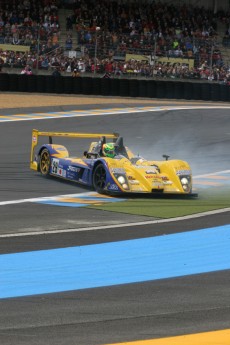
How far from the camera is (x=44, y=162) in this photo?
54.9ft

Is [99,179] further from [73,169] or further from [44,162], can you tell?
[44,162]

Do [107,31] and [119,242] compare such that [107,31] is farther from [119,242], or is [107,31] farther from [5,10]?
[119,242]

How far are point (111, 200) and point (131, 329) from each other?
7187 mm

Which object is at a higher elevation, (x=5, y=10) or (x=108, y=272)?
(x=5, y=10)

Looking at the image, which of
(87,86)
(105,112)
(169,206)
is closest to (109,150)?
(169,206)

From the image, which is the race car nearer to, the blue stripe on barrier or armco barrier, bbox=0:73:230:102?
the blue stripe on barrier

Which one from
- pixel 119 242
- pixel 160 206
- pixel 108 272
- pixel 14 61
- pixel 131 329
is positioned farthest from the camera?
pixel 14 61

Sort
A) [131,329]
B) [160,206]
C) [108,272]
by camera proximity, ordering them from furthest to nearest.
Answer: [160,206]
[108,272]
[131,329]

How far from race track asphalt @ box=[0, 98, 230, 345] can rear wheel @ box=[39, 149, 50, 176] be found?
0.21 m

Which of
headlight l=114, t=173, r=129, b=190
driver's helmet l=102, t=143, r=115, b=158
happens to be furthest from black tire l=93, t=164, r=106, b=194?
driver's helmet l=102, t=143, r=115, b=158

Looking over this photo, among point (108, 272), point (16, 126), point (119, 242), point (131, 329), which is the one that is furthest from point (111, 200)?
point (16, 126)

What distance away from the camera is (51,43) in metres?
32.3

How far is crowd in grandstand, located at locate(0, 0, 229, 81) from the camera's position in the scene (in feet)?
105

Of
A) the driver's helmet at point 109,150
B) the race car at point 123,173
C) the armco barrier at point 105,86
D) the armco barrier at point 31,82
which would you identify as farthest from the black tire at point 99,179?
the armco barrier at point 105,86
